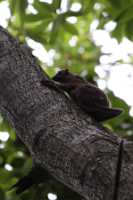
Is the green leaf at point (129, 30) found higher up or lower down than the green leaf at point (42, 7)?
lower down

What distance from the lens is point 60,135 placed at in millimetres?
2457

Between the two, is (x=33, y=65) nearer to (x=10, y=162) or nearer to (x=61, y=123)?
(x=61, y=123)

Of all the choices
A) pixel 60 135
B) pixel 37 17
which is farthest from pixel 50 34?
pixel 60 135

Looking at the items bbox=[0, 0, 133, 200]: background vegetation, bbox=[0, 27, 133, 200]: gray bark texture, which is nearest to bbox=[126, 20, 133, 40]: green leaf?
bbox=[0, 0, 133, 200]: background vegetation

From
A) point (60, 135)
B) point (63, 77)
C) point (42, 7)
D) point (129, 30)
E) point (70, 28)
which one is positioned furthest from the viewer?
point (70, 28)

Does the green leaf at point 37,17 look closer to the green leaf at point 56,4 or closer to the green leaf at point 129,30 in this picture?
the green leaf at point 56,4

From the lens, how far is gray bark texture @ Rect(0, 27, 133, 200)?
208 centimetres

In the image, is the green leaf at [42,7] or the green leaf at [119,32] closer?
the green leaf at [42,7]

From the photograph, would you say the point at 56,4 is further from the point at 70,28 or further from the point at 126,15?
the point at 70,28

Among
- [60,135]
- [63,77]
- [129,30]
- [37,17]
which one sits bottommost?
[60,135]

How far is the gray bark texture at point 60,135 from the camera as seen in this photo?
6.82 feet

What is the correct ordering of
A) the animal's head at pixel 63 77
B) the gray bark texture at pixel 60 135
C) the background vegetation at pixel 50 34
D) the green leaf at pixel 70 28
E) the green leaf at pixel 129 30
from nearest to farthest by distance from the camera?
the gray bark texture at pixel 60 135, the background vegetation at pixel 50 34, the green leaf at pixel 129 30, the animal's head at pixel 63 77, the green leaf at pixel 70 28

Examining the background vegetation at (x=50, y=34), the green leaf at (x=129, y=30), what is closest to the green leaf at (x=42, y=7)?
the background vegetation at (x=50, y=34)

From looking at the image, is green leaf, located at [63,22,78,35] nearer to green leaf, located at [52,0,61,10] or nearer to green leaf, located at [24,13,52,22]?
green leaf, located at [24,13,52,22]
